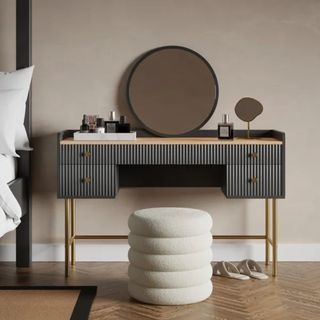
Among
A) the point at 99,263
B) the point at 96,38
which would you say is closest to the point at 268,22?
the point at 96,38

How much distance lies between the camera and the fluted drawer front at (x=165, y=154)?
157 inches

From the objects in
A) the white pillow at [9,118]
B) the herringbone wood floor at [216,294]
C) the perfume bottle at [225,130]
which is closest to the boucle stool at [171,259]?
the herringbone wood floor at [216,294]

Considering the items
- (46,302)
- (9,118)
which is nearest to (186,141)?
(9,118)

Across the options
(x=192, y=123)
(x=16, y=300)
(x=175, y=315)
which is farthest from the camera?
(x=192, y=123)

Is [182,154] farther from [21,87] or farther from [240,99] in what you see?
[21,87]

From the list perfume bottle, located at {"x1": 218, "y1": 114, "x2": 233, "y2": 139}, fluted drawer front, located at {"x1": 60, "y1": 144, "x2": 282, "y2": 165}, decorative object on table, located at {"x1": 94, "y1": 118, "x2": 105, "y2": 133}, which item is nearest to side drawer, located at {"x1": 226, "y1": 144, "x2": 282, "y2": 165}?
fluted drawer front, located at {"x1": 60, "y1": 144, "x2": 282, "y2": 165}

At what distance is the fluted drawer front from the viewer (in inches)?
157

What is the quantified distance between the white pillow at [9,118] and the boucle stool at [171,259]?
0.91m

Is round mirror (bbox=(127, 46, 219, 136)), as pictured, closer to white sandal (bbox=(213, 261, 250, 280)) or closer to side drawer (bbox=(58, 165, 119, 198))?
side drawer (bbox=(58, 165, 119, 198))

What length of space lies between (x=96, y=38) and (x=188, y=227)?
1.59m

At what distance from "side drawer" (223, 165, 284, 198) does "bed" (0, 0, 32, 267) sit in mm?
1217

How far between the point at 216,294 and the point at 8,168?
1331 mm

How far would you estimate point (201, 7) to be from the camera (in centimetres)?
448

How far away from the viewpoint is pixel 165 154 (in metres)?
4.02
